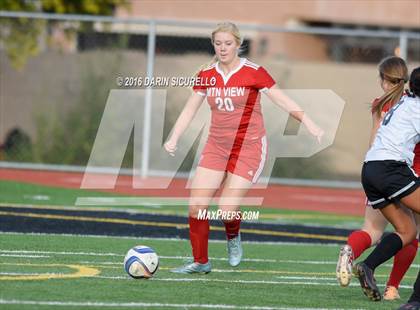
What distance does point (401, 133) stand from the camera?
812 cm

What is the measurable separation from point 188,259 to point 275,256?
4.02ft

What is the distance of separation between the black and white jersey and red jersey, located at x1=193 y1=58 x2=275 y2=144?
5.14 ft

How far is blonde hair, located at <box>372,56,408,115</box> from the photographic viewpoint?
8.66 m

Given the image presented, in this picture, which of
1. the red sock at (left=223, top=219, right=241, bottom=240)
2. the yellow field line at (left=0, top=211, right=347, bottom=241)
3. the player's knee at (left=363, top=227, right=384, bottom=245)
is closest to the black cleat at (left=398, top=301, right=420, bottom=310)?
the player's knee at (left=363, top=227, right=384, bottom=245)

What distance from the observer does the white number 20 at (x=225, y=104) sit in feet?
31.0

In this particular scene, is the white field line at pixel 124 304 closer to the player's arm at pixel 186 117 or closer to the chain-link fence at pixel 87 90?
the player's arm at pixel 186 117

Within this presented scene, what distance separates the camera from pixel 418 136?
26.8 feet

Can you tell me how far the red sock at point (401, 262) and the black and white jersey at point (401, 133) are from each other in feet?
2.73

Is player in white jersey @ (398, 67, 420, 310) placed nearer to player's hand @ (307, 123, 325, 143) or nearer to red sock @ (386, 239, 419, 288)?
red sock @ (386, 239, 419, 288)

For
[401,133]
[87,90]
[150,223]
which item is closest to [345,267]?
[401,133]

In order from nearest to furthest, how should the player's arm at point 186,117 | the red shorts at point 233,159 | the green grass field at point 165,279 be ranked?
the green grass field at point 165,279 < the player's arm at point 186,117 < the red shorts at point 233,159

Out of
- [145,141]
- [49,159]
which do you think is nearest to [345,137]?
[145,141]

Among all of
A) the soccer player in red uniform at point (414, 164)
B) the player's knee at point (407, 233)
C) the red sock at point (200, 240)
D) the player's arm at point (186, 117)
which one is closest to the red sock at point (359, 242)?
the soccer player in red uniform at point (414, 164)

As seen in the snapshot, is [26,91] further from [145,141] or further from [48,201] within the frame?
[48,201]
